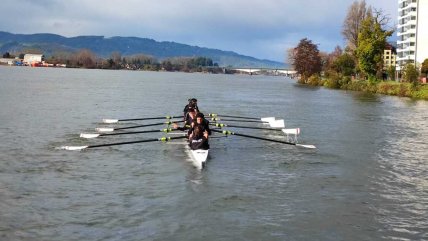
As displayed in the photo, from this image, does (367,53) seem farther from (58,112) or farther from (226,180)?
(226,180)

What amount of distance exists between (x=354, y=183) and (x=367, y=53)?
63.0m

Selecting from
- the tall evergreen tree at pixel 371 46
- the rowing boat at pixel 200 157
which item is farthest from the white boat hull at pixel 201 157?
the tall evergreen tree at pixel 371 46

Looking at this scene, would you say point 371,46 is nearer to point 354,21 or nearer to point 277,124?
point 354,21

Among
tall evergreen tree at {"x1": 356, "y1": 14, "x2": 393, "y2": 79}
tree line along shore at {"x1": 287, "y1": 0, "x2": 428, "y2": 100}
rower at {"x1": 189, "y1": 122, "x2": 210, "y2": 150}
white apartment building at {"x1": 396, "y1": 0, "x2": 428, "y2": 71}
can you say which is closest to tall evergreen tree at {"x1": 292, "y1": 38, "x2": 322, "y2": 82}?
tree line along shore at {"x1": 287, "y1": 0, "x2": 428, "y2": 100}

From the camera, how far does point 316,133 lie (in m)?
27.6

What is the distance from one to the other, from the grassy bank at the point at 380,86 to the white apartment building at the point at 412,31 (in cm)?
2081

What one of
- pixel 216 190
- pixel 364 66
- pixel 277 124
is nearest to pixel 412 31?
pixel 364 66

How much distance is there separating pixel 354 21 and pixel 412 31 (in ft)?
75.8

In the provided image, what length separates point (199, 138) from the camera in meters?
18.2

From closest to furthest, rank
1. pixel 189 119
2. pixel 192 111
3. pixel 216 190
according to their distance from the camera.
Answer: pixel 216 190, pixel 189 119, pixel 192 111

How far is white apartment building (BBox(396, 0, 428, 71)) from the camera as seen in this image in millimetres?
107500

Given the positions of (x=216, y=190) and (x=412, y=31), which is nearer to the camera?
(x=216, y=190)

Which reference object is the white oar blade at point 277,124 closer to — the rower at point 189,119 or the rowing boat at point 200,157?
the rower at point 189,119

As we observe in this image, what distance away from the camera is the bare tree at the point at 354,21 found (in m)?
99.1
